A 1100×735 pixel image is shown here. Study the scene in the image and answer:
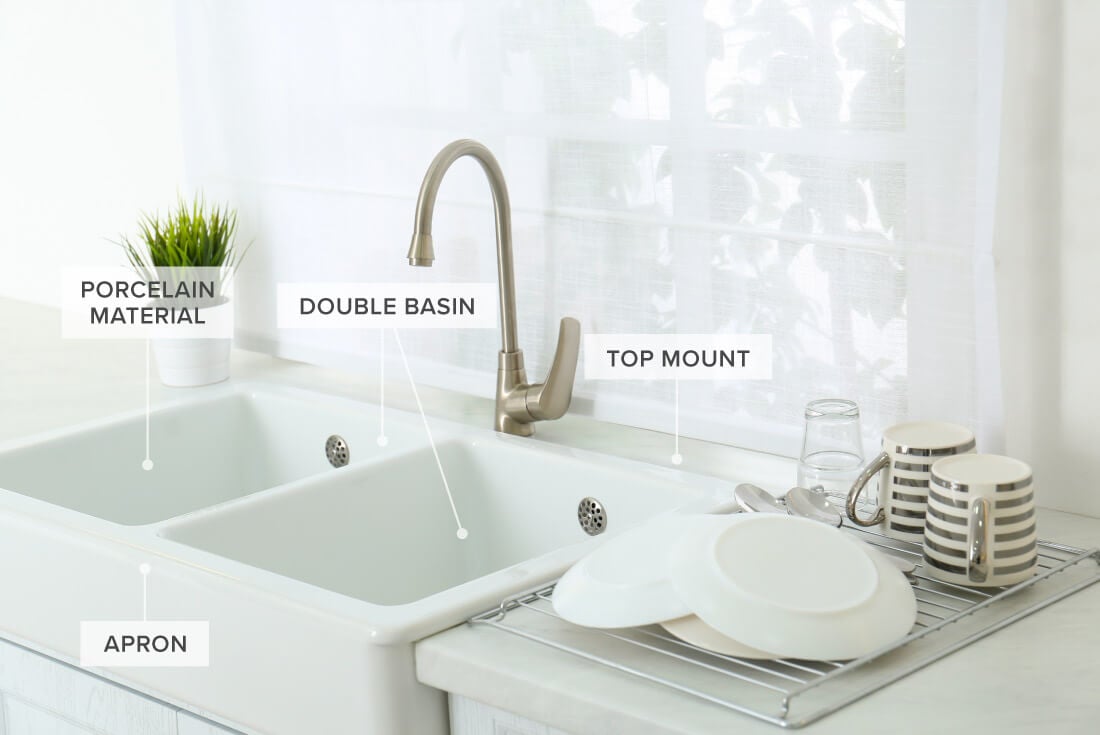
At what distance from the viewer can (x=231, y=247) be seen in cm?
212

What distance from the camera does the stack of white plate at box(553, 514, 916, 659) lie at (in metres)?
1.01

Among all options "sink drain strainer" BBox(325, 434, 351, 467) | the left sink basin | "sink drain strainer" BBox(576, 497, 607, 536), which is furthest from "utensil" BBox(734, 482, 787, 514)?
"sink drain strainer" BBox(325, 434, 351, 467)

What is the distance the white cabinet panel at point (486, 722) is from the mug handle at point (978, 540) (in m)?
0.37

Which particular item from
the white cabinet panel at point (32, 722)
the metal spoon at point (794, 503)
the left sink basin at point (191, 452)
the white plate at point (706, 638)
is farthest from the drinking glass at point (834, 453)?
the white cabinet panel at point (32, 722)

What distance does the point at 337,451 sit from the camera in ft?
6.04

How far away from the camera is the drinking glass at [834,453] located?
1.38 metres

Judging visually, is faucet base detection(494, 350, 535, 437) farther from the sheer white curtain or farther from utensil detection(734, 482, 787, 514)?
utensil detection(734, 482, 787, 514)

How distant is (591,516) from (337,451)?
17.1 inches

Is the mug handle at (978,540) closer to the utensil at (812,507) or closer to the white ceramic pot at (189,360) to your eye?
the utensil at (812,507)

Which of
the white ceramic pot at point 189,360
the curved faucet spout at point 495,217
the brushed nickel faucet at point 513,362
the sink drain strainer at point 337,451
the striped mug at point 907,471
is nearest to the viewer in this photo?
the striped mug at point 907,471

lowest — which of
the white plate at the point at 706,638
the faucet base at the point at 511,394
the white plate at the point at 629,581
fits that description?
the white plate at the point at 706,638

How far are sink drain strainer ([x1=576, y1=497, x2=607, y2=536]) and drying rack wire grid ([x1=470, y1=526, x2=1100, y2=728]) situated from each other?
1.17ft

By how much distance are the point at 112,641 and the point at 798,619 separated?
702 mm

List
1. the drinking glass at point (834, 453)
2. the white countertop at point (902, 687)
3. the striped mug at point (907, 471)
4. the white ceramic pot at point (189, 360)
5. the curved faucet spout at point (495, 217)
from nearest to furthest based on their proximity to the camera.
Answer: the white countertop at point (902, 687)
the striped mug at point (907, 471)
the drinking glass at point (834, 453)
the curved faucet spout at point (495, 217)
the white ceramic pot at point (189, 360)
